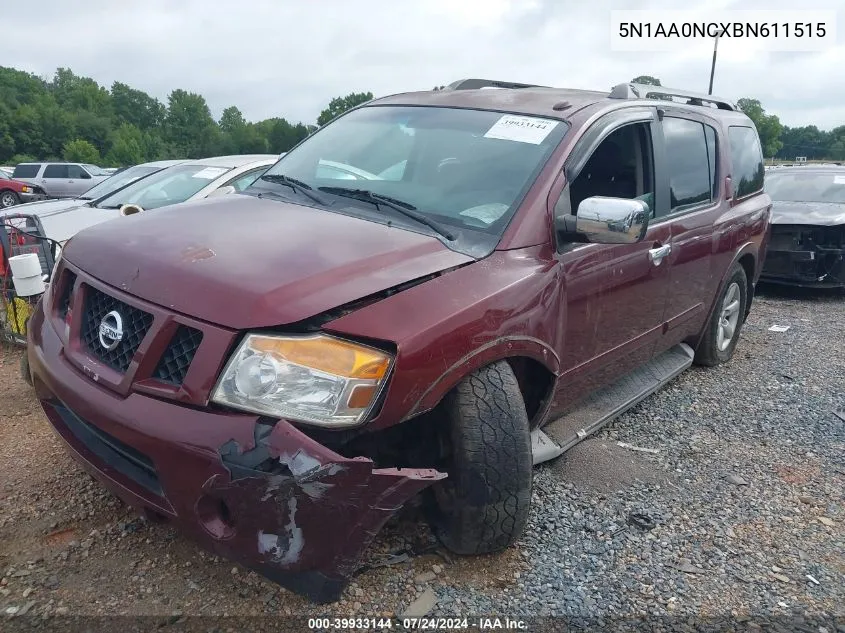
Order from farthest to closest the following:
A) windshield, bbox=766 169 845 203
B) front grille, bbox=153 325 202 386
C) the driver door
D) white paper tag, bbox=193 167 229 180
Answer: windshield, bbox=766 169 845 203 < white paper tag, bbox=193 167 229 180 < the driver door < front grille, bbox=153 325 202 386

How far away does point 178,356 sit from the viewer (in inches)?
78.2

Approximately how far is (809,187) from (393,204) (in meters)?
7.66

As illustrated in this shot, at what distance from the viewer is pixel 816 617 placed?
229 centimetres

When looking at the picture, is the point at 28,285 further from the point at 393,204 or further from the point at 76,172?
the point at 76,172

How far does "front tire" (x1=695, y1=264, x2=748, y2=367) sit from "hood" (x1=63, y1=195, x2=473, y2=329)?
2.97 meters

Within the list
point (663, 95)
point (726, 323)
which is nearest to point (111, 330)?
point (663, 95)

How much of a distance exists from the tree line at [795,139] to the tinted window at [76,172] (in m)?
45.2

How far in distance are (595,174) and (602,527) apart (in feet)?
5.31

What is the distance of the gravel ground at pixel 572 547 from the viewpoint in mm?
2227

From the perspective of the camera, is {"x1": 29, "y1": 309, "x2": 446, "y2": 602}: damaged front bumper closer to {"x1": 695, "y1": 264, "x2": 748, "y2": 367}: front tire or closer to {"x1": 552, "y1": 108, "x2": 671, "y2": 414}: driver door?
{"x1": 552, "y1": 108, "x2": 671, "y2": 414}: driver door

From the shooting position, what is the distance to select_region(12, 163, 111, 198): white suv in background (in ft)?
70.9

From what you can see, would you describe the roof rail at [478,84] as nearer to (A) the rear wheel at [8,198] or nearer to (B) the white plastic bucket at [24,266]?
(B) the white plastic bucket at [24,266]

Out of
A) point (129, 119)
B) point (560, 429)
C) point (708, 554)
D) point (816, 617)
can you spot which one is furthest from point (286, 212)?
point (129, 119)

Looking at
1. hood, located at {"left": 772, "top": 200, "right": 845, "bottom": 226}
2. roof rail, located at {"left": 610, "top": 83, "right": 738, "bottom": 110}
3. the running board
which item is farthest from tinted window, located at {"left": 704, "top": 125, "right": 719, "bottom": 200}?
hood, located at {"left": 772, "top": 200, "right": 845, "bottom": 226}
